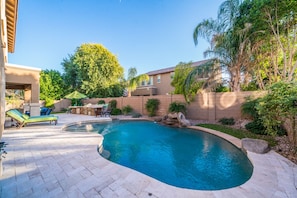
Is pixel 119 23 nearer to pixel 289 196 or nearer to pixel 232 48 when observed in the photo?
pixel 232 48

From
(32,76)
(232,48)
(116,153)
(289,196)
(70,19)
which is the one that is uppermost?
(70,19)

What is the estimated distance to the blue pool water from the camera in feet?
12.6

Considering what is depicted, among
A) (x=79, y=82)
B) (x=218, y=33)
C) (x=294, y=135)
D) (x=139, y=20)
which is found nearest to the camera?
(x=294, y=135)

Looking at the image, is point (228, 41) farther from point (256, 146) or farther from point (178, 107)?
point (256, 146)

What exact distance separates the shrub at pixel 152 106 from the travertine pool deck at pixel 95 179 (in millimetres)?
10383

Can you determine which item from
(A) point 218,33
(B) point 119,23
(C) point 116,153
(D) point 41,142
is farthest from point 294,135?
(B) point 119,23

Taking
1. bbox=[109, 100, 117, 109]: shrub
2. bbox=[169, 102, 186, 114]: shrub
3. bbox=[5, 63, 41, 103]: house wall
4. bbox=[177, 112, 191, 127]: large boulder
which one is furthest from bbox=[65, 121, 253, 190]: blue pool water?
bbox=[109, 100, 117, 109]: shrub

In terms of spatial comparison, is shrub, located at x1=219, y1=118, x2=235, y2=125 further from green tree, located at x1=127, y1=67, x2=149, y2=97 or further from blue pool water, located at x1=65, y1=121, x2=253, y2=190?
green tree, located at x1=127, y1=67, x2=149, y2=97

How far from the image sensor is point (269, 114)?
4.60 m

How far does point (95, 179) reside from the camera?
3025 millimetres

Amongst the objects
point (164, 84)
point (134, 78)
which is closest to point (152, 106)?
point (134, 78)

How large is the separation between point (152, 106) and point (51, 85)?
18.2 m

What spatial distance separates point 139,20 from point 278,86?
1265 cm

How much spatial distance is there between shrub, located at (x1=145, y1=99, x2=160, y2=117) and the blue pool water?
674 cm
